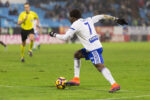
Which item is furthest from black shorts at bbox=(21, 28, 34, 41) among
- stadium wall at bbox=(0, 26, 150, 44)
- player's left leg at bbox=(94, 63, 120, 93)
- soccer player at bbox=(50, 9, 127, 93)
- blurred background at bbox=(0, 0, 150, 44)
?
stadium wall at bbox=(0, 26, 150, 44)

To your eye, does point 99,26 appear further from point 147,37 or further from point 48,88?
point 48,88

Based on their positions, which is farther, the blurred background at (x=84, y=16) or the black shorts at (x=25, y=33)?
the blurred background at (x=84, y=16)

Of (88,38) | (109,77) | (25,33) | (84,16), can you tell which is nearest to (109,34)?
(84,16)

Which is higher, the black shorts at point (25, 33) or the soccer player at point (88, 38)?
the black shorts at point (25, 33)

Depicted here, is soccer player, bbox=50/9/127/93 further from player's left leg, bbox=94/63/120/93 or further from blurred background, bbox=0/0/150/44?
blurred background, bbox=0/0/150/44

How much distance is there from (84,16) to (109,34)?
15.5 ft

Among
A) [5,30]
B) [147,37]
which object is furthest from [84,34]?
[147,37]

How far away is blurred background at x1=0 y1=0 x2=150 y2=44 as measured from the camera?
46.7 meters

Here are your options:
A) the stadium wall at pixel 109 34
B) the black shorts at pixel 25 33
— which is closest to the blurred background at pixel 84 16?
the stadium wall at pixel 109 34

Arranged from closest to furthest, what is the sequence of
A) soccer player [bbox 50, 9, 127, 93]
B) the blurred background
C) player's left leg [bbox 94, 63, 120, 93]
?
player's left leg [bbox 94, 63, 120, 93]
soccer player [bbox 50, 9, 127, 93]
the blurred background

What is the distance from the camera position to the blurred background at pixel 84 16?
46.7 meters

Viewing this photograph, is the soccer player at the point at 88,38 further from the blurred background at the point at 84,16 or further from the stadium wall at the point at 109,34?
the stadium wall at the point at 109,34

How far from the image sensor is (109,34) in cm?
5066

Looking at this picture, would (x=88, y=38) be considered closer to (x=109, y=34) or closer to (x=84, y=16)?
(x=109, y=34)
